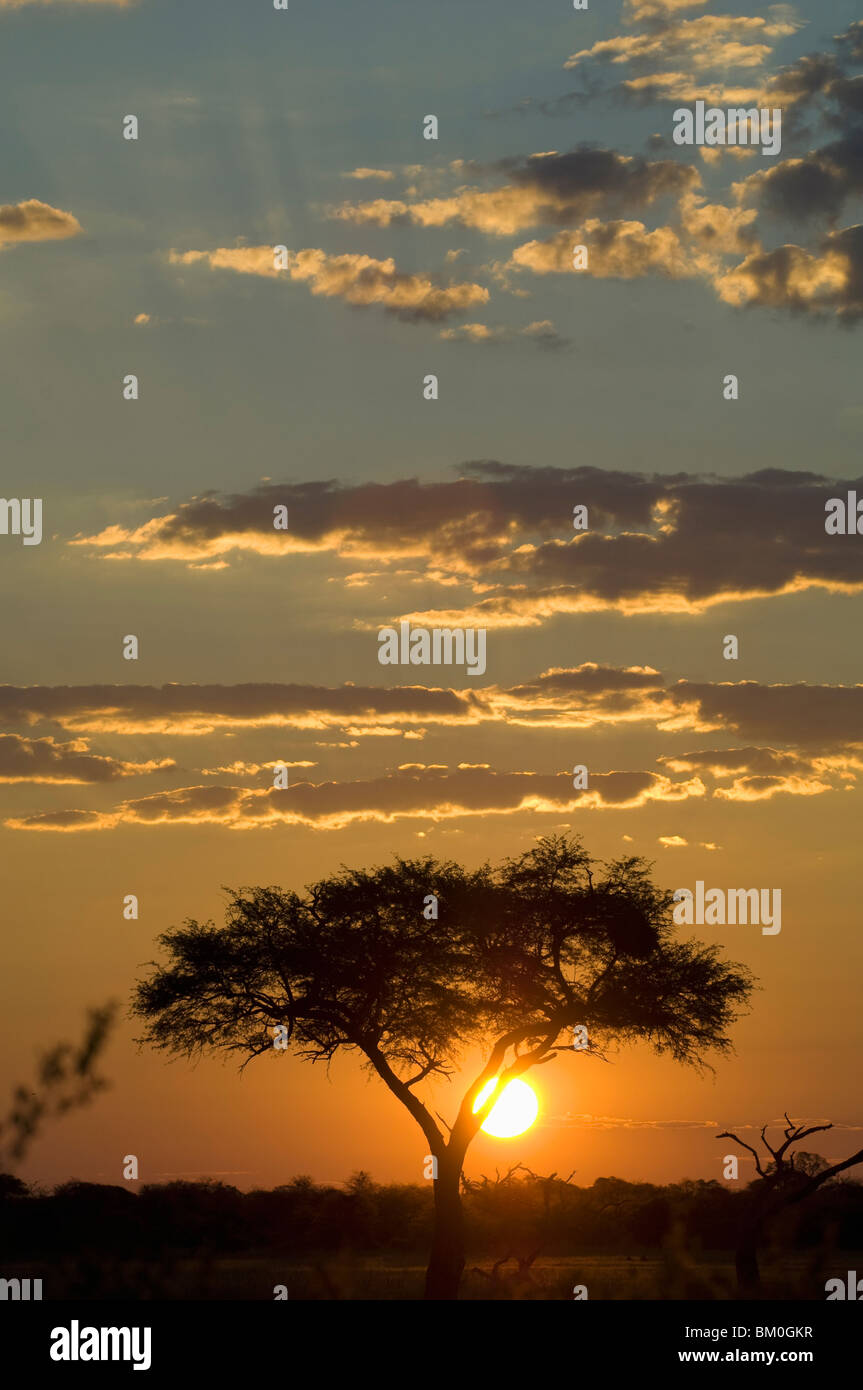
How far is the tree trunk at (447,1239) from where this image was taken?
4484 centimetres

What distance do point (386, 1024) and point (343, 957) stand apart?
103 inches

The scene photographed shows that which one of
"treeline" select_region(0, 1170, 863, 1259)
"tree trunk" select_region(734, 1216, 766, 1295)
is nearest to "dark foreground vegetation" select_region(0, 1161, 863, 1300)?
"treeline" select_region(0, 1170, 863, 1259)

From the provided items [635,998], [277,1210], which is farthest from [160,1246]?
[635,998]

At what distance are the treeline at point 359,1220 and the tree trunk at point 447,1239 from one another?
1821cm

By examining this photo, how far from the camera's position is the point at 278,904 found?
2078 inches

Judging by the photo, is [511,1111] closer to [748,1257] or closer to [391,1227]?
[748,1257]

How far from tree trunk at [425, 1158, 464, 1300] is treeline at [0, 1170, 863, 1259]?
18206 millimetres

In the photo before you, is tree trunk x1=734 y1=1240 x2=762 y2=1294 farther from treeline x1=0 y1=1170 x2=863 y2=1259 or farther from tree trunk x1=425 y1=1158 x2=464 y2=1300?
treeline x1=0 y1=1170 x2=863 y2=1259

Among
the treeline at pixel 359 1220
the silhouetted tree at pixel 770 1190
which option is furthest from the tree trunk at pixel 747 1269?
the treeline at pixel 359 1220

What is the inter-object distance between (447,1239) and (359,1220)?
123 ft

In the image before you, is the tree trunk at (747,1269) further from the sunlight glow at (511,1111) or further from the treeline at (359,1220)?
the treeline at (359,1220)
